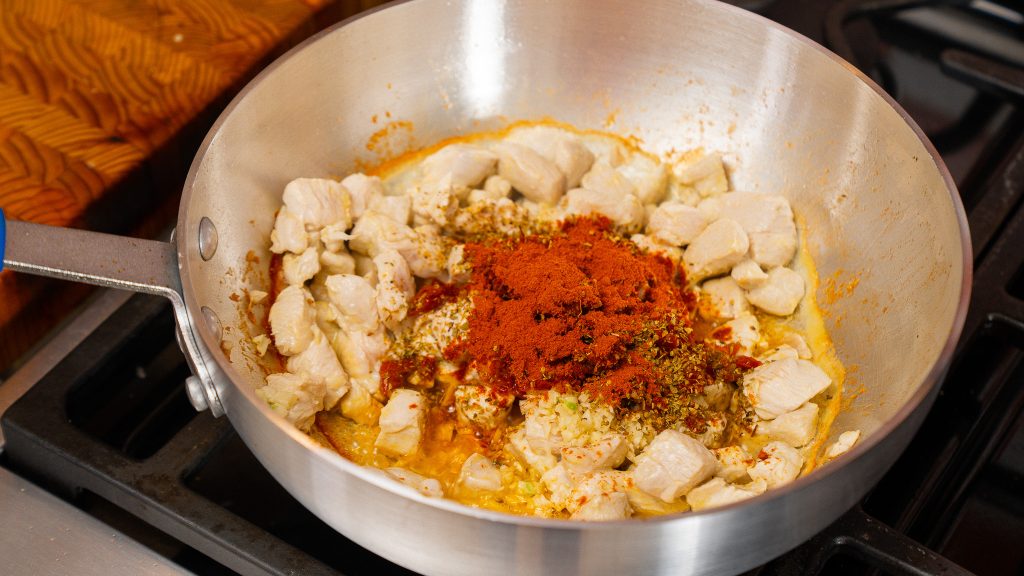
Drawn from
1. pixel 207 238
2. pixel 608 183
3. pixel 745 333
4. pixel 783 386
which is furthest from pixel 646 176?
pixel 207 238

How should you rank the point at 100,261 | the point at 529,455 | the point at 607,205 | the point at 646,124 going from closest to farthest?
the point at 100,261 → the point at 529,455 → the point at 607,205 → the point at 646,124

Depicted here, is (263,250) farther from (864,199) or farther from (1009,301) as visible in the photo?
(1009,301)

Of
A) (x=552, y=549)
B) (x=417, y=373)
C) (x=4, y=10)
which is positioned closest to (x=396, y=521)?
(x=552, y=549)

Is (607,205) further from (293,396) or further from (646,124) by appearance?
(293,396)

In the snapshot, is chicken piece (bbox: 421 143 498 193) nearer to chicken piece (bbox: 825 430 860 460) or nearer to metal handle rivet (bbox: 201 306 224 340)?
metal handle rivet (bbox: 201 306 224 340)

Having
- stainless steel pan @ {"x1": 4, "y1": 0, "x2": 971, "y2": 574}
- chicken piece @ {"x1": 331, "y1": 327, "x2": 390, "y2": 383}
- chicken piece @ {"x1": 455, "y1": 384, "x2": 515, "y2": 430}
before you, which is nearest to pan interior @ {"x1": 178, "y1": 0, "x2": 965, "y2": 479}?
stainless steel pan @ {"x1": 4, "y1": 0, "x2": 971, "y2": 574}

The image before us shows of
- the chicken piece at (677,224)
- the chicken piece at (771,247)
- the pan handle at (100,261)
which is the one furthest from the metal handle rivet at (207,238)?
the chicken piece at (771,247)

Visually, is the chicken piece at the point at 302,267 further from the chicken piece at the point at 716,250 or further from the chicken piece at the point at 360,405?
the chicken piece at the point at 716,250
